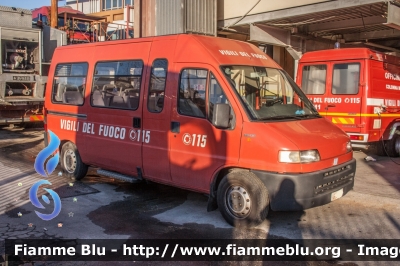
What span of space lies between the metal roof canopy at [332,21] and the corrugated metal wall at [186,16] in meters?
0.65

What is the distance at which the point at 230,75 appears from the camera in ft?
19.1

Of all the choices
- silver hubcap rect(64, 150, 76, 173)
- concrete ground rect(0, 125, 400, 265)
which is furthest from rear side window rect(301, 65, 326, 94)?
silver hubcap rect(64, 150, 76, 173)

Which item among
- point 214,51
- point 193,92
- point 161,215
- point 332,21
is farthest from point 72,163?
point 332,21

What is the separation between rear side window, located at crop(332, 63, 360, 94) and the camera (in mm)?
9938

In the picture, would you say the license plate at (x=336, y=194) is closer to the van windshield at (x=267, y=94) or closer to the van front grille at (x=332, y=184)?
the van front grille at (x=332, y=184)

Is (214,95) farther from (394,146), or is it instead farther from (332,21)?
(332,21)

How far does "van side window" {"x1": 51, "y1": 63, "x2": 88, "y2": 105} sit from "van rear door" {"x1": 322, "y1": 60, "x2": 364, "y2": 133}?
5.65 meters

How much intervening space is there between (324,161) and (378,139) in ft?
17.4

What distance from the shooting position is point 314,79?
10.7 meters

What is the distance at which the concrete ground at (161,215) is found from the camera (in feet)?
17.7

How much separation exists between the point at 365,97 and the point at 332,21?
5424 millimetres

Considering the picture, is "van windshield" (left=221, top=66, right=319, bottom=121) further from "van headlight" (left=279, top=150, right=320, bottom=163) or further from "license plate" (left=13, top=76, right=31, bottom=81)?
"license plate" (left=13, top=76, right=31, bottom=81)

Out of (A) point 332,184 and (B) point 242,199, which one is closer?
(B) point 242,199

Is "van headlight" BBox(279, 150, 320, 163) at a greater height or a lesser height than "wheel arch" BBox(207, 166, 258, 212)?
greater
